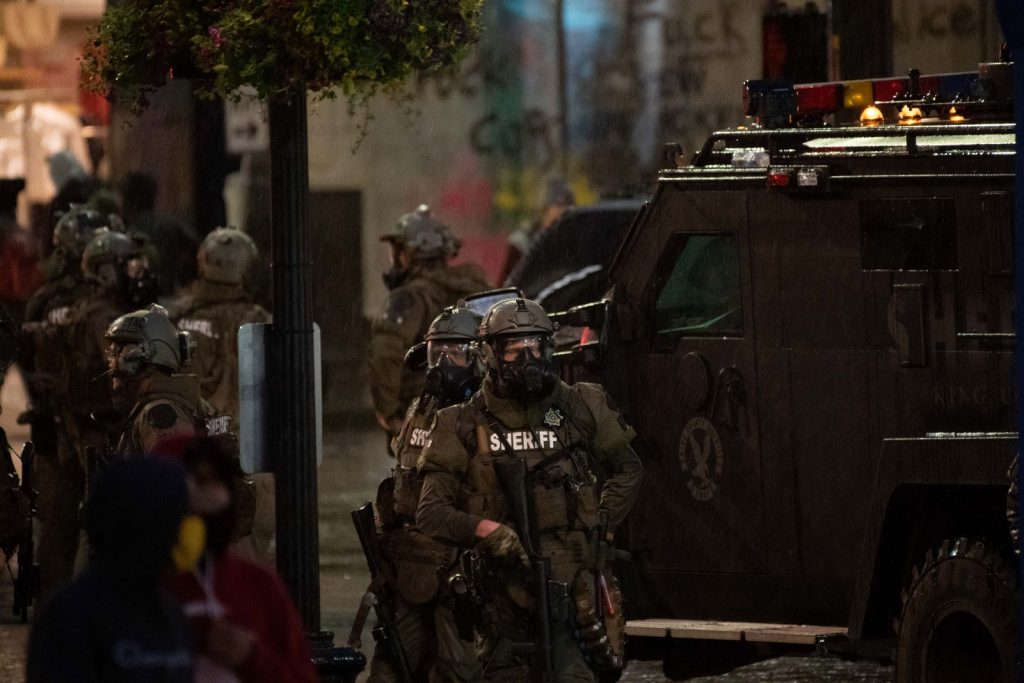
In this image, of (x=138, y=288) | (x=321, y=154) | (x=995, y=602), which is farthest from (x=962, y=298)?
(x=321, y=154)

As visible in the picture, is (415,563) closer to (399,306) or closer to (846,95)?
(846,95)

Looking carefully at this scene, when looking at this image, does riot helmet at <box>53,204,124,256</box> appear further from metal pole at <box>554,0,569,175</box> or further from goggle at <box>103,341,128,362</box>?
metal pole at <box>554,0,569,175</box>

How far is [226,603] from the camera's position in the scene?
185 inches

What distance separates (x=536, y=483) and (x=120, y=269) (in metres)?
4.64

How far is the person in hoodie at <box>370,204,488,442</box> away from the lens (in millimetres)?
12914

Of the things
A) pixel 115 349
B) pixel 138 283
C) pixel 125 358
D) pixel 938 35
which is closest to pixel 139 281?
pixel 138 283

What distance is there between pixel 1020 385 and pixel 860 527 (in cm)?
173

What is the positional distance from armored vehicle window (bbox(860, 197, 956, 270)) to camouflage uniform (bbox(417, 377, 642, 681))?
1131mm

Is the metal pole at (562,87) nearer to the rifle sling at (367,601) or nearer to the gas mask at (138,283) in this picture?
the gas mask at (138,283)

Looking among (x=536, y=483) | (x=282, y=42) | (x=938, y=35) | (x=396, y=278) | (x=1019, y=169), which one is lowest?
(x=536, y=483)

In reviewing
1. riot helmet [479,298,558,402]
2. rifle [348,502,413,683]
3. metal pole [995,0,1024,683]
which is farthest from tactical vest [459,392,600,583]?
metal pole [995,0,1024,683]

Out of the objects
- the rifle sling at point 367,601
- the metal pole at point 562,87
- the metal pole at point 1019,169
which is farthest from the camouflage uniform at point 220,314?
the metal pole at point 562,87

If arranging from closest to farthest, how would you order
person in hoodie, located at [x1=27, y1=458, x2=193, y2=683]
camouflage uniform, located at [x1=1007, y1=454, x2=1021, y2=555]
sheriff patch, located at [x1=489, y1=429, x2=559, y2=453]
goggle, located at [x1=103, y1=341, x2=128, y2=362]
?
person in hoodie, located at [x1=27, y1=458, x2=193, y2=683], camouflage uniform, located at [x1=1007, y1=454, x2=1021, y2=555], sheriff patch, located at [x1=489, y1=429, x2=559, y2=453], goggle, located at [x1=103, y1=341, x2=128, y2=362]

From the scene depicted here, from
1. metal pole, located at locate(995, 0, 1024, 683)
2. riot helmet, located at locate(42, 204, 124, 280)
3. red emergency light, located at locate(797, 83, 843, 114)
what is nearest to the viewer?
metal pole, located at locate(995, 0, 1024, 683)
